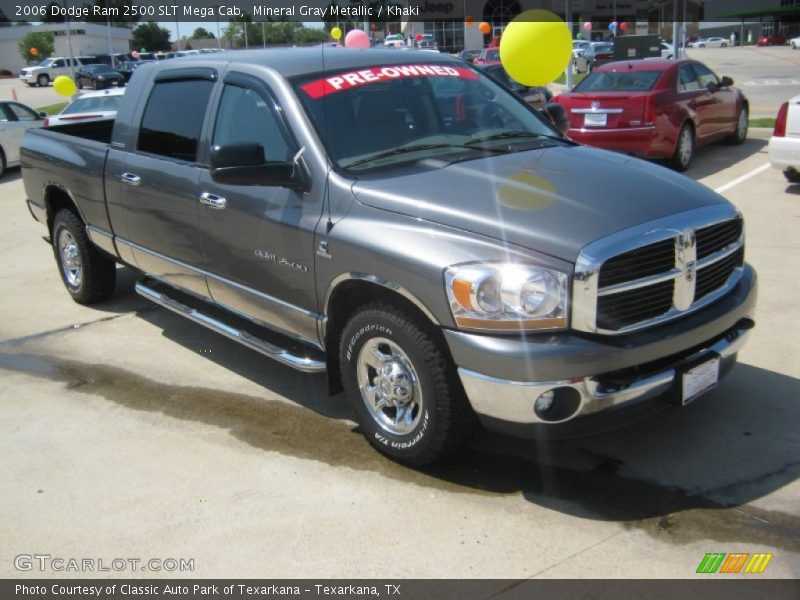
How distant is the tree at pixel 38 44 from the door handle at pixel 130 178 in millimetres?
82917

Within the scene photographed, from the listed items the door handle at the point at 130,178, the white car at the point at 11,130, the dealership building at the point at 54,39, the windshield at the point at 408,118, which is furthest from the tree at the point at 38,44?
the windshield at the point at 408,118

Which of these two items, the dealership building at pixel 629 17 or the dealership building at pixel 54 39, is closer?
the dealership building at pixel 629 17

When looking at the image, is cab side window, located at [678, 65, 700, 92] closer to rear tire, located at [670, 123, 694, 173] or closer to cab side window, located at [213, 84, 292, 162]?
rear tire, located at [670, 123, 694, 173]

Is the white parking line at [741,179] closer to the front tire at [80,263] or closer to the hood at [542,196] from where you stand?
the hood at [542,196]

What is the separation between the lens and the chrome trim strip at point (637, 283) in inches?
135

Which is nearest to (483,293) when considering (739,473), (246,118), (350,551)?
(350,551)

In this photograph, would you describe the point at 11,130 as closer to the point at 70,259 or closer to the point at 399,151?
the point at 70,259

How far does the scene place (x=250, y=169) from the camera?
4.14m

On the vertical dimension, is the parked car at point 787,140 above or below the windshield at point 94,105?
below

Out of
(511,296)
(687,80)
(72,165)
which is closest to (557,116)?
(511,296)

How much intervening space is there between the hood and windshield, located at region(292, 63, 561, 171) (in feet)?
0.87

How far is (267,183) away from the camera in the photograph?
4.23 meters

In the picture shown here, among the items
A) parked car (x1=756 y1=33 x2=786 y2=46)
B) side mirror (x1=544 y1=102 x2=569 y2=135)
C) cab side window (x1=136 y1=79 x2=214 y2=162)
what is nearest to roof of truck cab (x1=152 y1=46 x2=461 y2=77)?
cab side window (x1=136 y1=79 x2=214 y2=162)

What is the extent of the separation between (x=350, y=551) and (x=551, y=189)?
74.0 inches
